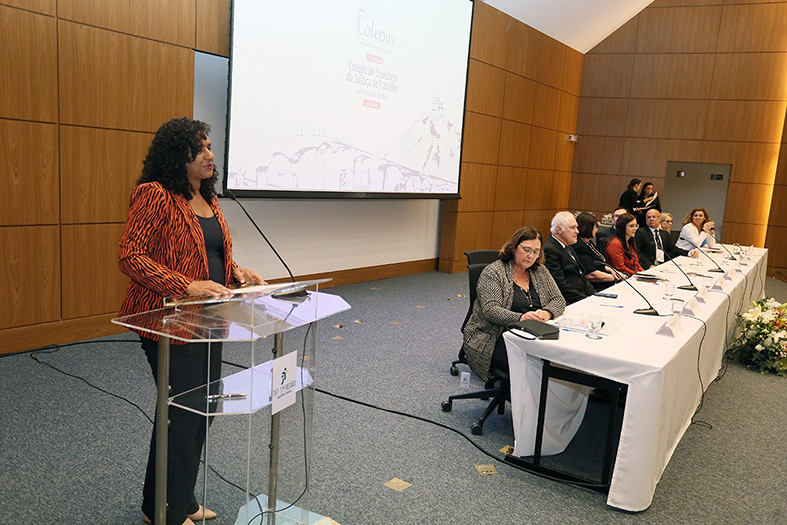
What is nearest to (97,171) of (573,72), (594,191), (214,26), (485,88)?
(214,26)

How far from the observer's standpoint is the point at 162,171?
2.20m

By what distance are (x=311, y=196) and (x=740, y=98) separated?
893 centimetres

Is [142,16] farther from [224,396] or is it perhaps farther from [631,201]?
[631,201]

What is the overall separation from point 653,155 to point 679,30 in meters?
2.28

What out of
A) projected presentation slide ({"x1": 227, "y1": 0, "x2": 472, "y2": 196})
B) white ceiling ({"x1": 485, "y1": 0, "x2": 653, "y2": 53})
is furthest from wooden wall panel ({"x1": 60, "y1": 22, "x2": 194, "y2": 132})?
white ceiling ({"x1": 485, "y1": 0, "x2": 653, "y2": 53})

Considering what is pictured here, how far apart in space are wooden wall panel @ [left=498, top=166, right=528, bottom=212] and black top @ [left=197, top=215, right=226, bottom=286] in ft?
26.0

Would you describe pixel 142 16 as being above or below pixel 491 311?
above

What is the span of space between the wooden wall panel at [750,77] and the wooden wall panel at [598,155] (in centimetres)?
188

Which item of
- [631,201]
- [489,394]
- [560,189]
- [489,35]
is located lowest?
[489,394]

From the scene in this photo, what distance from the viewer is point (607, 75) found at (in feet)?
40.7

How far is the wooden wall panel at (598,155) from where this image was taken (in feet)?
41.1

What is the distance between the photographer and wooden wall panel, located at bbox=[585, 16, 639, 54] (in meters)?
12.1

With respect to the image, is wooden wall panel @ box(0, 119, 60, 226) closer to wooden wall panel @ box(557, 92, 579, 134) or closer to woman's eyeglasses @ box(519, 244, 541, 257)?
woman's eyeglasses @ box(519, 244, 541, 257)

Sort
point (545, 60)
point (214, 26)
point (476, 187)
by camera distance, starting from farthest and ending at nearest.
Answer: point (545, 60)
point (476, 187)
point (214, 26)
